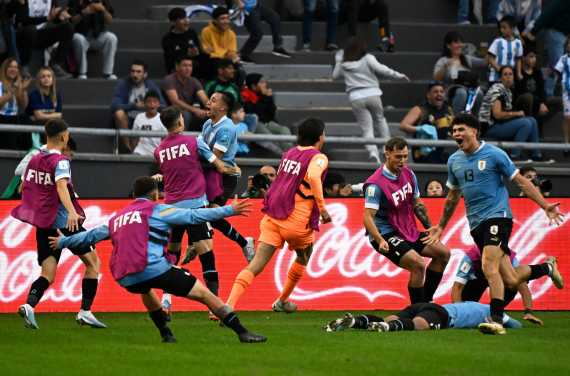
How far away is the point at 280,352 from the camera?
12.8 metres

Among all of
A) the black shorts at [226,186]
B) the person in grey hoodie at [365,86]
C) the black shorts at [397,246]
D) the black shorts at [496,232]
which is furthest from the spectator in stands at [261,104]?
the black shorts at [496,232]

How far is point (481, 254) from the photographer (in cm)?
1529

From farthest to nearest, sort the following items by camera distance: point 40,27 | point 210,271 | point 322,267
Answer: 1. point 40,27
2. point 322,267
3. point 210,271

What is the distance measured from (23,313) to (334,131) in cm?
1062

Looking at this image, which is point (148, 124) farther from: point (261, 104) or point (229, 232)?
point (229, 232)

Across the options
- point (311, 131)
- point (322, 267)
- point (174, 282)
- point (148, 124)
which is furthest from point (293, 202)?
point (148, 124)

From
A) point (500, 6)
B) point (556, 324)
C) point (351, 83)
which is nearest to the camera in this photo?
point (556, 324)

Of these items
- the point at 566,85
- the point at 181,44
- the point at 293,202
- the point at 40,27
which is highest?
the point at 40,27

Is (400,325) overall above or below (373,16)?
below

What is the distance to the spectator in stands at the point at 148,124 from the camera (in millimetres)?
21828

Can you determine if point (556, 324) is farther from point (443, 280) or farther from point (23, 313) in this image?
point (23, 313)

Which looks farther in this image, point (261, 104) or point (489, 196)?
point (261, 104)

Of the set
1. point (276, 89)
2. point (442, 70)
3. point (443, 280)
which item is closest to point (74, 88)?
point (276, 89)

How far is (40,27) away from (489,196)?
439 inches
